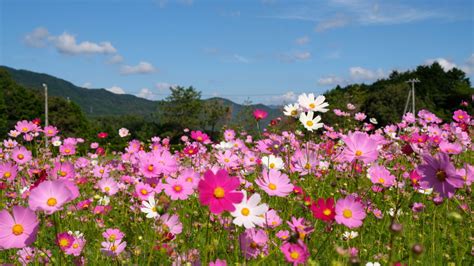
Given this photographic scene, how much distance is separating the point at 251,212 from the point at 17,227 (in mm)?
708

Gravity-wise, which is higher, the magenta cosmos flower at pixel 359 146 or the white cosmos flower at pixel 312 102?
the white cosmos flower at pixel 312 102

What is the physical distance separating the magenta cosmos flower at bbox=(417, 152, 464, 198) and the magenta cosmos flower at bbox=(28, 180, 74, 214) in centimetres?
106

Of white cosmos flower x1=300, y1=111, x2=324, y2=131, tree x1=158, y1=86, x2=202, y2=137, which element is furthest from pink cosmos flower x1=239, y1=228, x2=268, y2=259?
tree x1=158, y1=86, x2=202, y2=137

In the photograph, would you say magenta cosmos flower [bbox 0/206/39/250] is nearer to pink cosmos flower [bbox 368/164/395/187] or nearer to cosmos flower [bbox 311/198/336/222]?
cosmos flower [bbox 311/198/336/222]

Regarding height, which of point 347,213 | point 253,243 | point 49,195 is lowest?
point 253,243

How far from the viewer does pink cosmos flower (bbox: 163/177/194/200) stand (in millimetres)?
1767

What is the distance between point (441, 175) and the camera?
135cm

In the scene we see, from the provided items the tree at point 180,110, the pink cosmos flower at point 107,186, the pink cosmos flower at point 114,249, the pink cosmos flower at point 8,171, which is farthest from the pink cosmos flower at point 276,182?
the tree at point 180,110

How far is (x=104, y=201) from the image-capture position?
8.47 feet

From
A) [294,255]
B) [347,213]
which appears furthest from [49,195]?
[347,213]

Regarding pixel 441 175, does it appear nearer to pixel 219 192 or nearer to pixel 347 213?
pixel 347 213

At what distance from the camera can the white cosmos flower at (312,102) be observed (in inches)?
89.9

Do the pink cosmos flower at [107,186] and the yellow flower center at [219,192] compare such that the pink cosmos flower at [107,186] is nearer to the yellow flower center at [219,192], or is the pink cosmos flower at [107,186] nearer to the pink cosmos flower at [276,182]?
the pink cosmos flower at [276,182]

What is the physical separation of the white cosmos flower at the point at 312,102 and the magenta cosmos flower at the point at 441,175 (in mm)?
928
